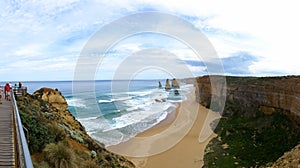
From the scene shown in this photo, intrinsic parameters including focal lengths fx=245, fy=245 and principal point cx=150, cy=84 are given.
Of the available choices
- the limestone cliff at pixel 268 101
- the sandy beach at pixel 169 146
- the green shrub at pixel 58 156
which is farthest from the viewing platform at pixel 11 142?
the sandy beach at pixel 169 146

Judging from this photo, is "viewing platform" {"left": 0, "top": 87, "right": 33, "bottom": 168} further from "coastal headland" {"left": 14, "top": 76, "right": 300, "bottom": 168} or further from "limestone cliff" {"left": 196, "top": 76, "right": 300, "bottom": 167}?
"limestone cliff" {"left": 196, "top": 76, "right": 300, "bottom": 167}

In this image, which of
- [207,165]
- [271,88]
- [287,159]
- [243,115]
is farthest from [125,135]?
[287,159]

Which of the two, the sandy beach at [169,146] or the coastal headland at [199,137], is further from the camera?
the sandy beach at [169,146]

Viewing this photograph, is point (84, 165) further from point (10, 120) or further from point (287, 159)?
point (287, 159)

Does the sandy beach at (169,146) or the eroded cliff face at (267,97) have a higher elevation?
the eroded cliff face at (267,97)

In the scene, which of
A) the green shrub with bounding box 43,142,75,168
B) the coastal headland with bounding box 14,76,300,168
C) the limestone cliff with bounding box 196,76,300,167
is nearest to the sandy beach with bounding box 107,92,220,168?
the coastal headland with bounding box 14,76,300,168

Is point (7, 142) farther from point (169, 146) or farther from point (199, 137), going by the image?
point (199, 137)

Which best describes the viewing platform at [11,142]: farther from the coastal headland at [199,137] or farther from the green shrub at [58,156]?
the green shrub at [58,156]

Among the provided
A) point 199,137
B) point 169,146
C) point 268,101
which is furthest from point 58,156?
point 268,101
